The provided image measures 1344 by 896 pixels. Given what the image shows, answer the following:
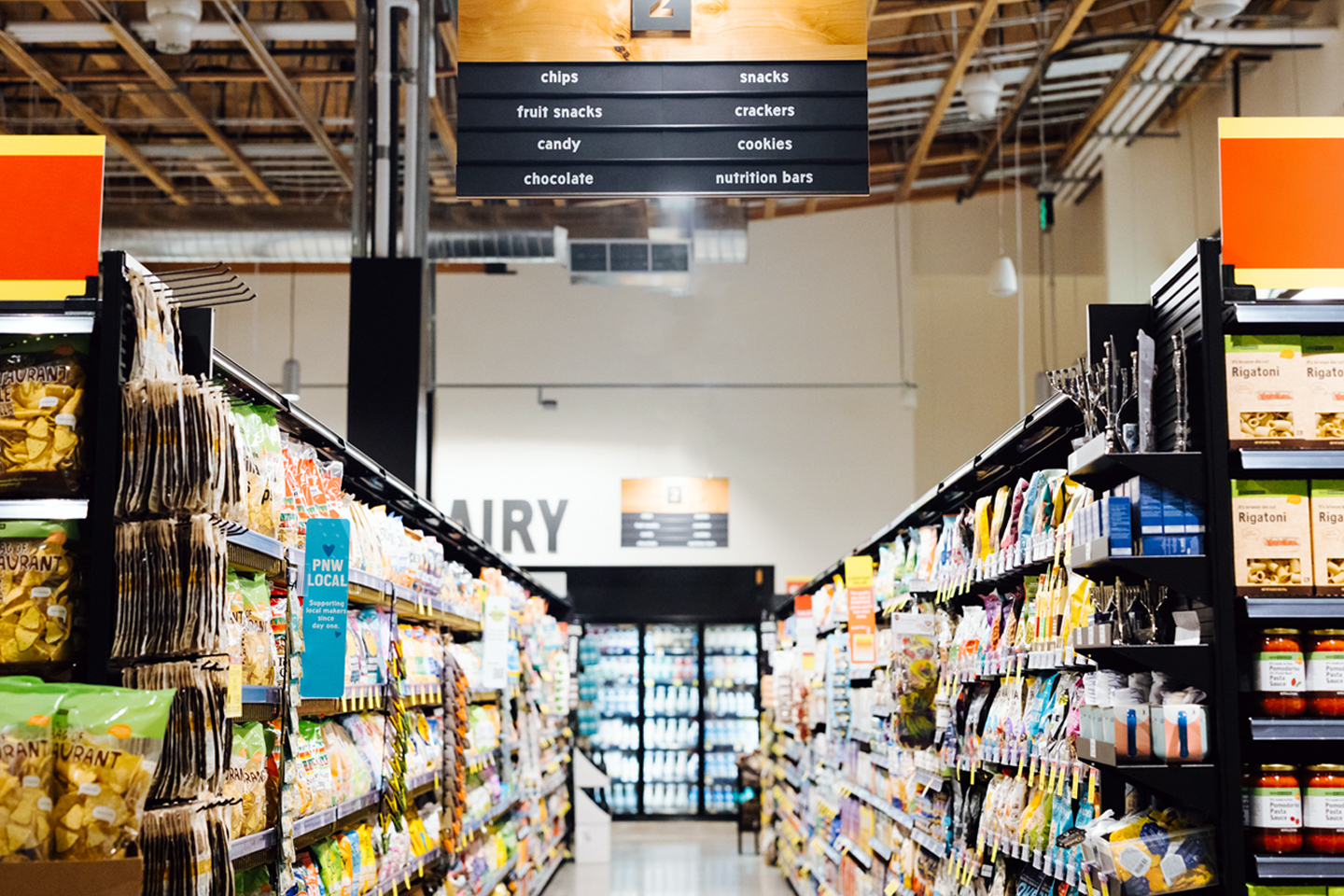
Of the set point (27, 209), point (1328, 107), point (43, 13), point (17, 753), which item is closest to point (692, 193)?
point (27, 209)

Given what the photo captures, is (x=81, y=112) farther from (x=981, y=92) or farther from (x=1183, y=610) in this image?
(x=1183, y=610)

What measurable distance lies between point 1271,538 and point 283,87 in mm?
9608

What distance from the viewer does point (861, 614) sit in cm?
668

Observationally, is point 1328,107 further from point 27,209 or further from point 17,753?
point 17,753

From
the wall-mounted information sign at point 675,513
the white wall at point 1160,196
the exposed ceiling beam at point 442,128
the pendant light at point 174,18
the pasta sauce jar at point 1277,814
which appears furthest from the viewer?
the wall-mounted information sign at point 675,513

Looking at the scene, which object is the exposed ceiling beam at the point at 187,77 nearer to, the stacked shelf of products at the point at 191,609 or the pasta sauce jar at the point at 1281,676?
the stacked shelf of products at the point at 191,609

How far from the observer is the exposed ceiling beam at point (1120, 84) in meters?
9.98

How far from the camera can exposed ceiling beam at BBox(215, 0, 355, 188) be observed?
9289 mm

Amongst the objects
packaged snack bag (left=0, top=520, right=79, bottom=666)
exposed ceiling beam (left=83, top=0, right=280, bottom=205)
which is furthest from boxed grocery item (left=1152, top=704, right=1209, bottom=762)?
exposed ceiling beam (left=83, top=0, right=280, bottom=205)

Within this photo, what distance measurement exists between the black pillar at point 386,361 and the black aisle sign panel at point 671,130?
2.63 m

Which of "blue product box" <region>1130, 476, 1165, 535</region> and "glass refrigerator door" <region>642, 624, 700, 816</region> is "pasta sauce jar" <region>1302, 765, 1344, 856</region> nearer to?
"blue product box" <region>1130, 476, 1165, 535</region>

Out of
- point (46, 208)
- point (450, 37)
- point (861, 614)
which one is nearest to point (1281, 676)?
point (46, 208)

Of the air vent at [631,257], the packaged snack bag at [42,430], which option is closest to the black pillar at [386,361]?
the packaged snack bag at [42,430]

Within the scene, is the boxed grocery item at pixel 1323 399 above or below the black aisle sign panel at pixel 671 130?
below
